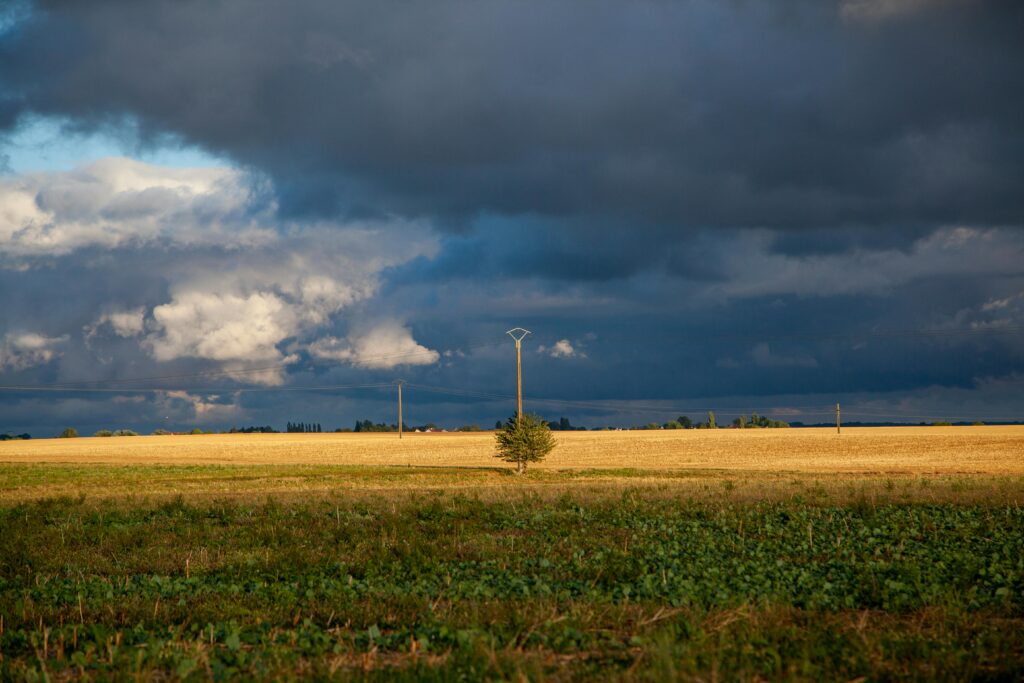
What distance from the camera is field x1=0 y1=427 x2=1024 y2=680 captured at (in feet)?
32.1

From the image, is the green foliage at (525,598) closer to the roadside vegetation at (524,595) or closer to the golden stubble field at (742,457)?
the roadside vegetation at (524,595)

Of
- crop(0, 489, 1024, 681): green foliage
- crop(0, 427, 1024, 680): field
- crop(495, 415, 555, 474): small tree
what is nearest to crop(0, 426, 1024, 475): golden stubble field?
crop(495, 415, 555, 474): small tree

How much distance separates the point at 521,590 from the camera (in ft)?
44.9

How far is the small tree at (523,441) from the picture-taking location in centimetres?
5769

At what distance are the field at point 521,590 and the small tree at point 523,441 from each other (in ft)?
97.3

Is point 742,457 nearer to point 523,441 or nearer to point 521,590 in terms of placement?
point 523,441

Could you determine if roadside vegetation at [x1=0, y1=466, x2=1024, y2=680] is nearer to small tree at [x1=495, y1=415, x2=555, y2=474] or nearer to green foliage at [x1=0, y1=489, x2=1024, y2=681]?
green foliage at [x1=0, y1=489, x2=1024, y2=681]

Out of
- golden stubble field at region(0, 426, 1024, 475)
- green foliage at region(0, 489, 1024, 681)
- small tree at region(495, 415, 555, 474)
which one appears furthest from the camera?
golden stubble field at region(0, 426, 1024, 475)

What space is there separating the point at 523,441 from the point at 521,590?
44.2 m

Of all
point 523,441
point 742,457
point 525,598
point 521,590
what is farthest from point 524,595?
point 742,457

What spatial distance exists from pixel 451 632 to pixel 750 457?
76.2 metres

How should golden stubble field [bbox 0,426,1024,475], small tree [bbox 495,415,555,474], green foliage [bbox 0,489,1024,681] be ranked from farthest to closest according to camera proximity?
golden stubble field [bbox 0,426,1024,475] → small tree [bbox 495,415,555,474] → green foliage [bbox 0,489,1024,681]

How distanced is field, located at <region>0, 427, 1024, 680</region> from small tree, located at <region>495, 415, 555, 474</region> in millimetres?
29650

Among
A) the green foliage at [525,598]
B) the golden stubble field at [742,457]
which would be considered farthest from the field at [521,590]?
the golden stubble field at [742,457]
